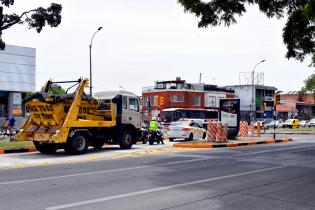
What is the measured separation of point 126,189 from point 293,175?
5.15 meters

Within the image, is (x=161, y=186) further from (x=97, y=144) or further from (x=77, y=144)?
(x=97, y=144)

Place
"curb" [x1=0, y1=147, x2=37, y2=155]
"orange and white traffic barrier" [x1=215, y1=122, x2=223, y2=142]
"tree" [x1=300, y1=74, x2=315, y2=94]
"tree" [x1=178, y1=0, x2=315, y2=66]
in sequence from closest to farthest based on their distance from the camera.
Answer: "tree" [x1=178, y1=0, x2=315, y2=66] < "curb" [x1=0, y1=147, x2=37, y2=155] < "orange and white traffic barrier" [x1=215, y1=122, x2=223, y2=142] < "tree" [x1=300, y1=74, x2=315, y2=94]

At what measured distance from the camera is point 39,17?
2264 cm

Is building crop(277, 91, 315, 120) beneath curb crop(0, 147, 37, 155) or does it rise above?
above

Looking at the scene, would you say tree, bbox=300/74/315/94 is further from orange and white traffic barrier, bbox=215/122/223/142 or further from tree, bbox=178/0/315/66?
tree, bbox=178/0/315/66

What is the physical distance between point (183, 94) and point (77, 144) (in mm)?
59778

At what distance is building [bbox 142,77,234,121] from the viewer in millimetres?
77312

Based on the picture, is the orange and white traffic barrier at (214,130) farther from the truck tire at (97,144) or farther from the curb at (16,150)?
the curb at (16,150)

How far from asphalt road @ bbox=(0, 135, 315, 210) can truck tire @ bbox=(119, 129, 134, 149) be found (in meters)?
6.17

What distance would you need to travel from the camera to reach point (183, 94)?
7788cm

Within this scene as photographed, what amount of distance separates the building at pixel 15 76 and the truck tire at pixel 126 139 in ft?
68.7

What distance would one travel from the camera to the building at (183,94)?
254 ft

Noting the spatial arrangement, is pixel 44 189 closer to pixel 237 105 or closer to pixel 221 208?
pixel 221 208

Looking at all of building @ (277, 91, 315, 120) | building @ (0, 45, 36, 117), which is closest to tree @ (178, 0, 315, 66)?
building @ (0, 45, 36, 117)
